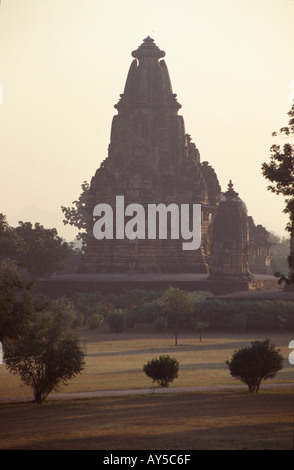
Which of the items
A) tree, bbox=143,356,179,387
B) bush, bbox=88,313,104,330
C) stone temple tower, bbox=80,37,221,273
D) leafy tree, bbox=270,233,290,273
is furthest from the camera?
leafy tree, bbox=270,233,290,273

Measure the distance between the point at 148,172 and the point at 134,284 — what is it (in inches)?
589

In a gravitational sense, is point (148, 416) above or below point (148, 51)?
below

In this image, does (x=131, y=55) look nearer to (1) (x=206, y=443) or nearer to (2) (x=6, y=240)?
(2) (x=6, y=240)

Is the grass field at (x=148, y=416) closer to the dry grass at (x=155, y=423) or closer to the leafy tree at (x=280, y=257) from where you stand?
the dry grass at (x=155, y=423)

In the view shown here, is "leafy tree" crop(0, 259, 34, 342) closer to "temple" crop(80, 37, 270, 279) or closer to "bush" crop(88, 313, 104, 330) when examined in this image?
"bush" crop(88, 313, 104, 330)

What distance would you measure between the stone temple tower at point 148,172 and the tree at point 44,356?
51743mm

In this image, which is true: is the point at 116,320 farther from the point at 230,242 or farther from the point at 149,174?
the point at 149,174

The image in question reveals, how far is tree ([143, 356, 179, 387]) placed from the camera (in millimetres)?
40500

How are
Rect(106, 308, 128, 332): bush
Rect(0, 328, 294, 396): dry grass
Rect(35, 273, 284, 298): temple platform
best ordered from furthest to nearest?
Rect(35, 273, 284, 298): temple platform → Rect(106, 308, 128, 332): bush → Rect(0, 328, 294, 396): dry grass

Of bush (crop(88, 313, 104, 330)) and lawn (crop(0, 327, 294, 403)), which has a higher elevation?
bush (crop(88, 313, 104, 330))

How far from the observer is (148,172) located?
9294 cm

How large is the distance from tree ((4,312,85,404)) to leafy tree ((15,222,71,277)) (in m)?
46.5

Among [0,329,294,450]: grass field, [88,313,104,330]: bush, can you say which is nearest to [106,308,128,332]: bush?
[88,313,104,330]: bush

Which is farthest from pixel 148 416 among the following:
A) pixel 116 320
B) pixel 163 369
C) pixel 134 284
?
pixel 134 284
